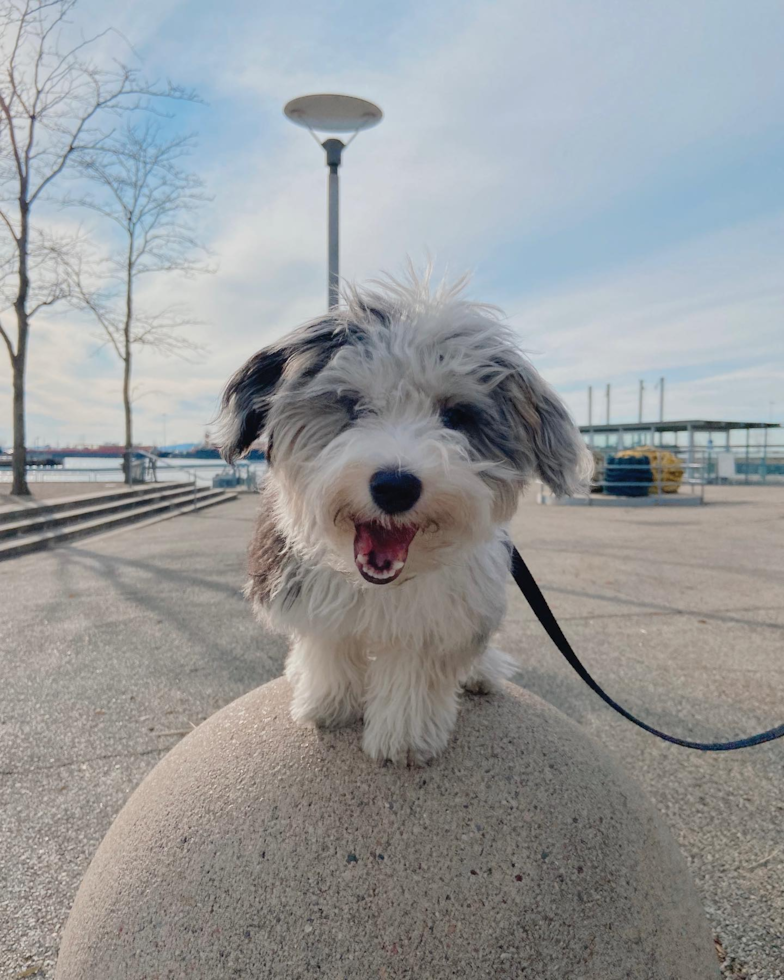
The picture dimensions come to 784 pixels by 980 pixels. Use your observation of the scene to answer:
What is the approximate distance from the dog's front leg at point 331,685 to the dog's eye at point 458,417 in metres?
0.90

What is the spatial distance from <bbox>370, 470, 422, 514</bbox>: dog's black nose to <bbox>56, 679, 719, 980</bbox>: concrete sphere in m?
0.99

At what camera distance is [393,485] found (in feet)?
6.80

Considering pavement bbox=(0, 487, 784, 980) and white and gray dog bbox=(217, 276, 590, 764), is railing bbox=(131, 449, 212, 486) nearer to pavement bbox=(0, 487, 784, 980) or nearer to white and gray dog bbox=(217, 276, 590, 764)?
pavement bbox=(0, 487, 784, 980)

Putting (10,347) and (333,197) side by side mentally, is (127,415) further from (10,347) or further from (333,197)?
(333,197)

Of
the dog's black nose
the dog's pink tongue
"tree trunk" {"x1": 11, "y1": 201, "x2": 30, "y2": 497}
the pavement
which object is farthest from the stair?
the dog's black nose

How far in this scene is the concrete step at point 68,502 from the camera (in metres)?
14.5

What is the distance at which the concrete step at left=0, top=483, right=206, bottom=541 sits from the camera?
13.6m

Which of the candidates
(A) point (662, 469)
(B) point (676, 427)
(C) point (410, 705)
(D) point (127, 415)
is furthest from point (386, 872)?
(B) point (676, 427)

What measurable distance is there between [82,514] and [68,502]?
68 centimetres

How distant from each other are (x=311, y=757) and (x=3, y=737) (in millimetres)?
3424

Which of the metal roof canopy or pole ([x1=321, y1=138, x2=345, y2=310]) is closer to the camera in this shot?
pole ([x1=321, y1=138, x2=345, y2=310])

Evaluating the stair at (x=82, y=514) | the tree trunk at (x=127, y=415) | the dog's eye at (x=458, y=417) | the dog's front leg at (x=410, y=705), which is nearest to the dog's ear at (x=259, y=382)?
the dog's eye at (x=458, y=417)

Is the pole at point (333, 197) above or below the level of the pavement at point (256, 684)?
above

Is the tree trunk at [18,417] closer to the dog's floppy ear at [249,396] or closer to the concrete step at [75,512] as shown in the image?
the concrete step at [75,512]
